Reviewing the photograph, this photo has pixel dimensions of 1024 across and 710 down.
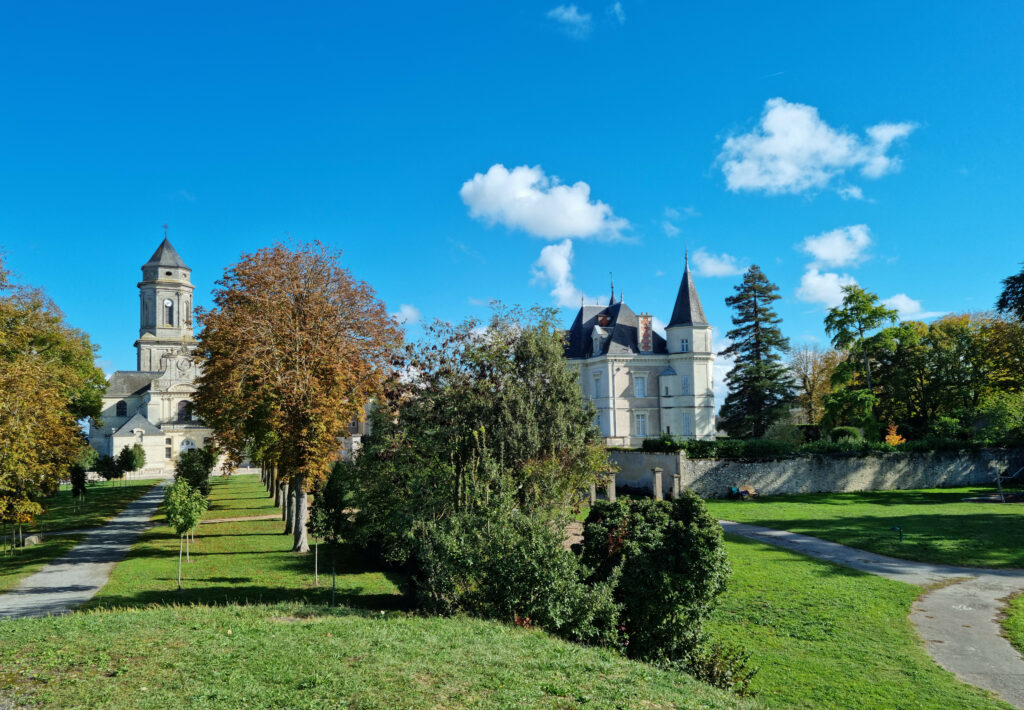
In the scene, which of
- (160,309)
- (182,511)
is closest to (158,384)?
(160,309)

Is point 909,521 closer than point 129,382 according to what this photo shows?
Yes

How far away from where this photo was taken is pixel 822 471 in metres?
38.6

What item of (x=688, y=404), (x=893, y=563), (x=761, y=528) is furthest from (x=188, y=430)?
(x=893, y=563)

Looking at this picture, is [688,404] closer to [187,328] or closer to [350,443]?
[350,443]

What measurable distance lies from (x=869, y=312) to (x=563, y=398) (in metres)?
34.3

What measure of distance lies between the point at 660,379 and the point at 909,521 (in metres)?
26.2

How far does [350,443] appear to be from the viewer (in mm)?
56906

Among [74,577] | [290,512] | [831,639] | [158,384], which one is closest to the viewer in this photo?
[831,639]

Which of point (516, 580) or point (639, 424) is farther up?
point (639, 424)

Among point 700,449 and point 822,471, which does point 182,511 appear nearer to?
point 700,449

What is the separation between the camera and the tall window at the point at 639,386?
51.9m

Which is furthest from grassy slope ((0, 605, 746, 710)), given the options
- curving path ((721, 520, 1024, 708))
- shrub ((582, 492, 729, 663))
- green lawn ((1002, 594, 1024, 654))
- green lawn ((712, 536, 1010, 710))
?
green lawn ((1002, 594, 1024, 654))

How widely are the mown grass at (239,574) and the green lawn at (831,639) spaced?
7.71m

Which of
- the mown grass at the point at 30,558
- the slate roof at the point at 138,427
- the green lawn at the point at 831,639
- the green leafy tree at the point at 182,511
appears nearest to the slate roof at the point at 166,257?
the slate roof at the point at 138,427
